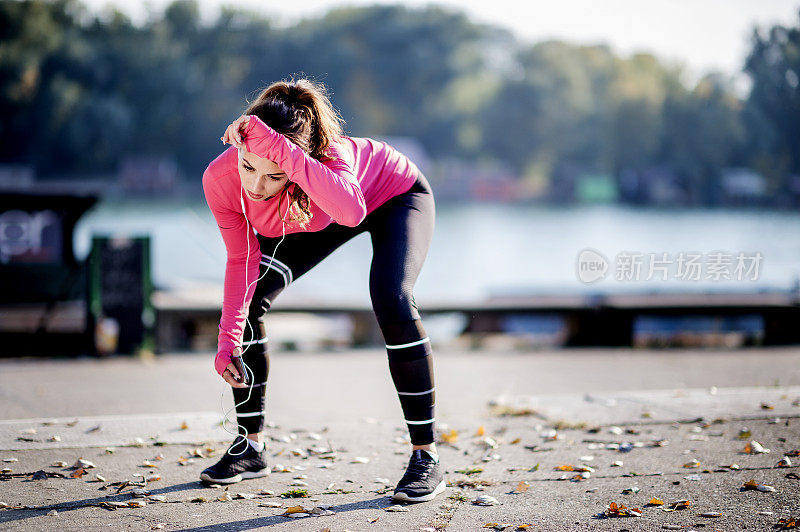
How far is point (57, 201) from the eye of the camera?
1047 cm

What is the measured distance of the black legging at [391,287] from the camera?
319cm

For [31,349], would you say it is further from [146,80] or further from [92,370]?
[146,80]

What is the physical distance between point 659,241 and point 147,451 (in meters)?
45.9

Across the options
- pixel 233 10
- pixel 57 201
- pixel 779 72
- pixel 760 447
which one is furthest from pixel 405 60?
pixel 760 447

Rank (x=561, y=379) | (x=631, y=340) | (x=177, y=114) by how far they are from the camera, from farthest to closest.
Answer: (x=177, y=114)
(x=631, y=340)
(x=561, y=379)

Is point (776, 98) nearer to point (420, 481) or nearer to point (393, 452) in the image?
point (393, 452)

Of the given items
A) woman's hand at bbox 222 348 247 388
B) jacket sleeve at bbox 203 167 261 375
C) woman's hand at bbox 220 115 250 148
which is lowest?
woman's hand at bbox 222 348 247 388

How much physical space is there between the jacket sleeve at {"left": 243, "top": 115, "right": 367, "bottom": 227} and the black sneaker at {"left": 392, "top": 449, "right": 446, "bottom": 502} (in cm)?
104

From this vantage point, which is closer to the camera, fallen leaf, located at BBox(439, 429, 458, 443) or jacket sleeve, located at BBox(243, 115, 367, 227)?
jacket sleeve, located at BBox(243, 115, 367, 227)

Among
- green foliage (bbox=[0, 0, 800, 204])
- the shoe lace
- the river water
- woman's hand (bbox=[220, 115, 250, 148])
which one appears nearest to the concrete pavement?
the shoe lace

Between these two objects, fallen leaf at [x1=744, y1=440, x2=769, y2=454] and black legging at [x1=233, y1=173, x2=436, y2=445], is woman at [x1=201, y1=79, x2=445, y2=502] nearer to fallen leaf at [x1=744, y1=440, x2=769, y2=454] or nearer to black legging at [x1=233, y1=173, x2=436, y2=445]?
black legging at [x1=233, y1=173, x2=436, y2=445]

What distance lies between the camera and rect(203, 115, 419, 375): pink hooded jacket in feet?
9.16

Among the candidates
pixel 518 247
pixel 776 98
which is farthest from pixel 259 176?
pixel 518 247

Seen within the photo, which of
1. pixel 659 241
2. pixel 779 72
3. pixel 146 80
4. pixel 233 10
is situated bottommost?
pixel 659 241
